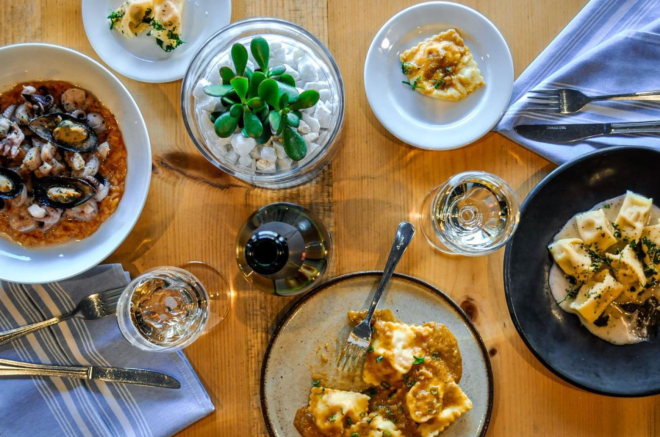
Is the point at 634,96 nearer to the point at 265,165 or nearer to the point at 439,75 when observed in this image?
the point at 439,75

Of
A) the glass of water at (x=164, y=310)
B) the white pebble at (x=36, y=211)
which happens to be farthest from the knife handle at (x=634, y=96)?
the white pebble at (x=36, y=211)

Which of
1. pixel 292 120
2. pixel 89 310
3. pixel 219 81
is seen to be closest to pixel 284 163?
pixel 292 120

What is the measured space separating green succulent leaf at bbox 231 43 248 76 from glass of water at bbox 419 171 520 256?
682 mm

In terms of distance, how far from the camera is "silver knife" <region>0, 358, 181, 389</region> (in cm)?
169

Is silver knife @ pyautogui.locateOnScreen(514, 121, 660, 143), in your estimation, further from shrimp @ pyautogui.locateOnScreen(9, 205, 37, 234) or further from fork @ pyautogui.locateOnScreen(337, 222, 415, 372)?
shrimp @ pyautogui.locateOnScreen(9, 205, 37, 234)

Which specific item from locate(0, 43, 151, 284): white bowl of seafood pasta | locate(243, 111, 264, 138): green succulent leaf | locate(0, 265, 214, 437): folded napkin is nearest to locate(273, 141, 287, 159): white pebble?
locate(243, 111, 264, 138): green succulent leaf

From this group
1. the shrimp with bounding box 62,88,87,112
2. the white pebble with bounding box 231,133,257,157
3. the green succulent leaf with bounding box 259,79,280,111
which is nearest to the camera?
the green succulent leaf with bounding box 259,79,280,111

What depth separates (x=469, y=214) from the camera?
5.75 feet

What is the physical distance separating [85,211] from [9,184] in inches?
7.7

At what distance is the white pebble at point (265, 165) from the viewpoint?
155 cm

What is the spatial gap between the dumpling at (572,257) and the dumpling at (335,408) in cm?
69

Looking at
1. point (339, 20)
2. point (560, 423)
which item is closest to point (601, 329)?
point (560, 423)

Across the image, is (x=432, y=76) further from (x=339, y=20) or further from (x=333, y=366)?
(x=333, y=366)

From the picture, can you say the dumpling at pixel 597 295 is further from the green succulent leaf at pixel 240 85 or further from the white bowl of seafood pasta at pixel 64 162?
the white bowl of seafood pasta at pixel 64 162
